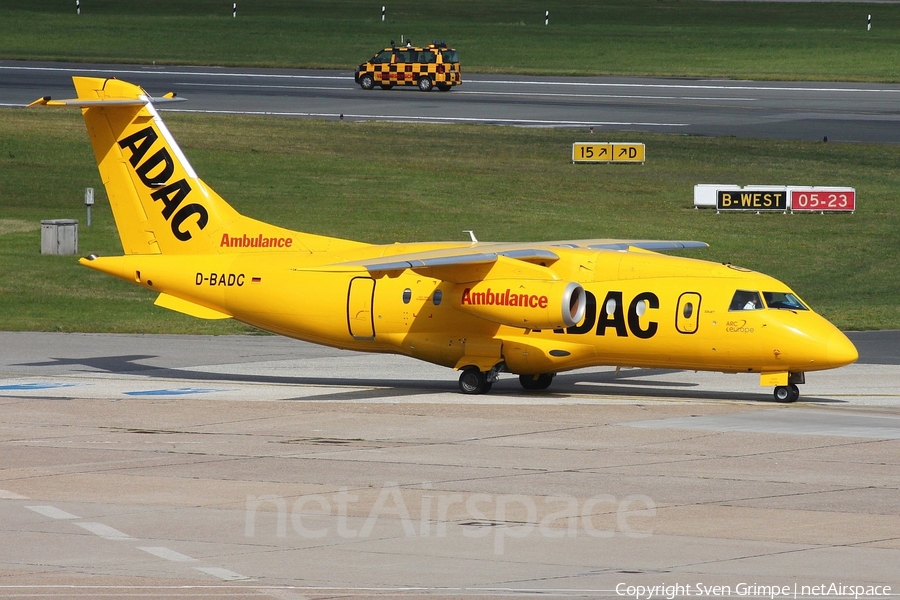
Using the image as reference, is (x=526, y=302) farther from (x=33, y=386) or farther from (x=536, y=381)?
(x=33, y=386)

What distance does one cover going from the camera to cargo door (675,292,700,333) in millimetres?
26844

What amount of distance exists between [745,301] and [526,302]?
4222 mm

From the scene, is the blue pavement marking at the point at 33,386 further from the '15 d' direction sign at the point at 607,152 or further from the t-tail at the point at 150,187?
the '15 d' direction sign at the point at 607,152

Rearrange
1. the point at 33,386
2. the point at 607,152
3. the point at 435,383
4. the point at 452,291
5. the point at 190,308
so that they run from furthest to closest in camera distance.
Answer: the point at 607,152, the point at 435,383, the point at 190,308, the point at 33,386, the point at 452,291

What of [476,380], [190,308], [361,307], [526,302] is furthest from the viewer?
[190,308]

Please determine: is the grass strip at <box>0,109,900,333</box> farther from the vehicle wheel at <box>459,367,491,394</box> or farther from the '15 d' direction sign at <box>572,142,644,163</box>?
the vehicle wheel at <box>459,367,491,394</box>

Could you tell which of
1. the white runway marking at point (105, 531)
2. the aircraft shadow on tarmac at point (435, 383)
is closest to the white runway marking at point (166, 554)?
the white runway marking at point (105, 531)

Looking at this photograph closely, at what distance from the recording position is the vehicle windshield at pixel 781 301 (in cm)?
→ 2677

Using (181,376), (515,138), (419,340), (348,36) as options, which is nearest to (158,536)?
(419,340)

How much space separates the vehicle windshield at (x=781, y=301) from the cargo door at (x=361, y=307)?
8.03m

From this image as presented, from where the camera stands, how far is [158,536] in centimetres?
1656

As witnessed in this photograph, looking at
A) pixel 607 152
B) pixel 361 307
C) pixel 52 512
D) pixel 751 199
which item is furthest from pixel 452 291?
pixel 607 152

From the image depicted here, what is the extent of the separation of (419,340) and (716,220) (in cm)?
2446

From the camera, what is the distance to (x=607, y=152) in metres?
59.1
